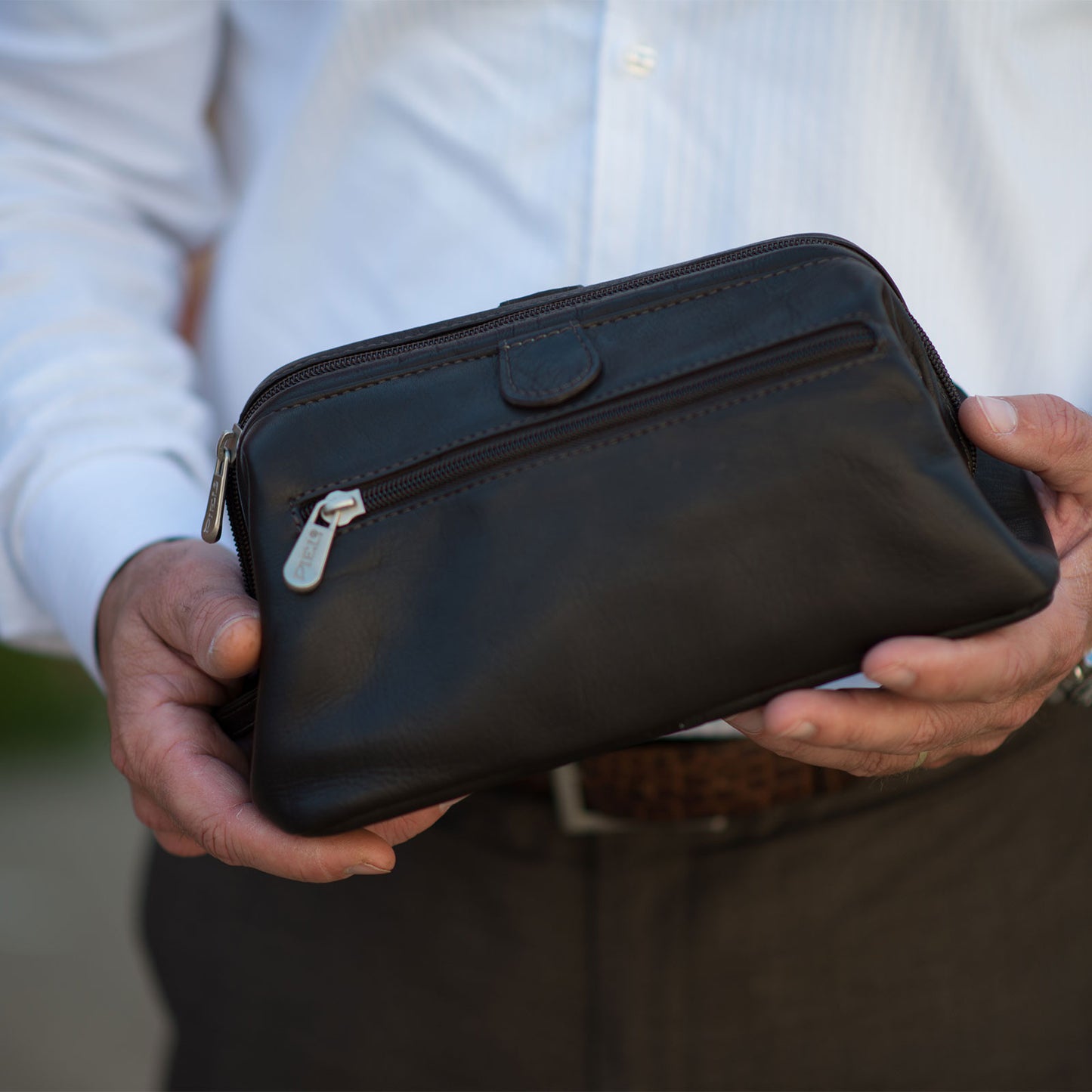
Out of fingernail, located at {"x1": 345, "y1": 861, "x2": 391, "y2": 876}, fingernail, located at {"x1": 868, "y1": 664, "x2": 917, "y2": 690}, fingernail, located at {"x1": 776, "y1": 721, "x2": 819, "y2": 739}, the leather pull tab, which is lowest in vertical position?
fingernail, located at {"x1": 345, "y1": 861, "x2": 391, "y2": 876}

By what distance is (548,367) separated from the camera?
90 cm

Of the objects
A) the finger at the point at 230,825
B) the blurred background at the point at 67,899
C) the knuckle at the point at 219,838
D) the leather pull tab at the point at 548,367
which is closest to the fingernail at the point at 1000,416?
the leather pull tab at the point at 548,367

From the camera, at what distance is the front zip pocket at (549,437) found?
2.82 feet

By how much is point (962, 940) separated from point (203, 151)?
Answer: 170cm

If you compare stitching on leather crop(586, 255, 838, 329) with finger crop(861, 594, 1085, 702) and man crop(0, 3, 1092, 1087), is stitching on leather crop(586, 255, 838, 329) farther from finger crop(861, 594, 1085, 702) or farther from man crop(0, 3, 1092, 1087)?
finger crop(861, 594, 1085, 702)

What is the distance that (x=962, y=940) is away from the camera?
1.28 metres

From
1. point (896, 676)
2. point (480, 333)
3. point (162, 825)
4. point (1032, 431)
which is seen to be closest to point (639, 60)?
point (480, 333)

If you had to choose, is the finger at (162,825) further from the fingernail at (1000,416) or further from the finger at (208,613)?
the fingernail at (1000,416)

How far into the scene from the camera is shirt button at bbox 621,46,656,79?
107 centimetres

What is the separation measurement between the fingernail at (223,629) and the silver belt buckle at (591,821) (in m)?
0.47

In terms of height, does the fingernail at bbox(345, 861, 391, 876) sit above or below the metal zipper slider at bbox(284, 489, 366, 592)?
below

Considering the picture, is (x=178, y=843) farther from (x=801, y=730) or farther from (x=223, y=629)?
(x=801, y=730)

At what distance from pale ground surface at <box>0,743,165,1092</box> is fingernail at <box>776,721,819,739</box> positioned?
2.67 meters

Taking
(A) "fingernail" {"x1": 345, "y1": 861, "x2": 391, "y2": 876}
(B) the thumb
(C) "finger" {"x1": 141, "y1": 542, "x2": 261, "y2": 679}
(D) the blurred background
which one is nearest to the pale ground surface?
(D) the blurred background
